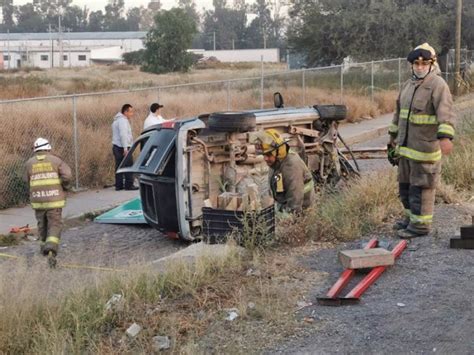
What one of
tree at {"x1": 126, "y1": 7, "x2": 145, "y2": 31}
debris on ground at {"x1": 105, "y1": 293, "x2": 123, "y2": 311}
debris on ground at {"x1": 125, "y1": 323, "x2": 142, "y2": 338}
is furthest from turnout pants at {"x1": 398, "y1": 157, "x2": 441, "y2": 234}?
tree at {"x1": 126, "y1": 7, "x2": 145, "y2": 31}

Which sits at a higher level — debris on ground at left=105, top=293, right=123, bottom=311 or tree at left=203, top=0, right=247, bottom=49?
tree at left=203, top=0, right=247, bottom=49

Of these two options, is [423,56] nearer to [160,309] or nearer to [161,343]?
[160,309]

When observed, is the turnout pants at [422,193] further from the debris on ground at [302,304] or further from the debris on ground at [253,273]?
the debris on ground at [302,304]

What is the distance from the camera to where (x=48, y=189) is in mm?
8898

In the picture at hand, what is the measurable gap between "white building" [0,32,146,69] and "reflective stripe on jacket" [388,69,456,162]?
10799 cm

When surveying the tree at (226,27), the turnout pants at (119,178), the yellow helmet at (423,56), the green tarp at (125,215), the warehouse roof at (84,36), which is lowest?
the green tarp at (125,215)

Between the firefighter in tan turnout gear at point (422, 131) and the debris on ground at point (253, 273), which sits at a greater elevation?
the firefighter in tan turnout gear at point (422, 131)

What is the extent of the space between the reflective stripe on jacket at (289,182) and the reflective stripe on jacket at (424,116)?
1.32 m

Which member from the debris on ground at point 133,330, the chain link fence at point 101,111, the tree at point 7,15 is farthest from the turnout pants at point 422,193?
the tree at point 7,15

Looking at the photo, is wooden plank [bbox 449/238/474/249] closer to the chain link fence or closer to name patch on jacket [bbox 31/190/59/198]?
name patch on jacket [bbox 31/190/59/198]

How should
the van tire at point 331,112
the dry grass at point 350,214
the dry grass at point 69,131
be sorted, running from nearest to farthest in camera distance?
the dry grass at point 350,214
the van tire at point 331,112
the dry grass at point 69,131

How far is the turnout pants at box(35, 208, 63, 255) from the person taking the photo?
29.0ft

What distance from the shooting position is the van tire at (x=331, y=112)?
36.5 ft

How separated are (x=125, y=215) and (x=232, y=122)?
3.01 meters
